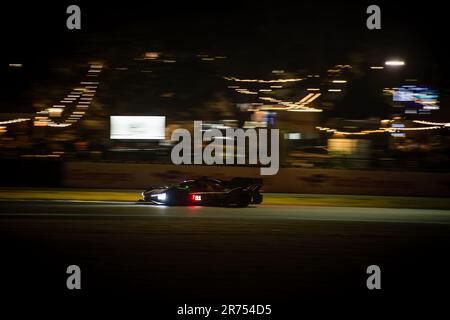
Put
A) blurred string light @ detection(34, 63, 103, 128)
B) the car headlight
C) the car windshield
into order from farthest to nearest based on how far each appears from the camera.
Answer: blurred string light @ detection(34, 63, 103, 128) → the car windshield → the car headlight

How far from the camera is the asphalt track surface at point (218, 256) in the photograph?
7805mm

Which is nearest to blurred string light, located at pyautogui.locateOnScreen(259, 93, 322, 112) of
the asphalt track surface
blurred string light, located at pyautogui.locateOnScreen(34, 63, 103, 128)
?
blurred string light, located at pyautogui.locateOnScreen(34, 63, 103, 128)

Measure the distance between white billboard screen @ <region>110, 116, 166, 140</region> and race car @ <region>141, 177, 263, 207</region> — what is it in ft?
42.3

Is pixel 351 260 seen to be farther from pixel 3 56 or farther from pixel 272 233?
pixel 3 56

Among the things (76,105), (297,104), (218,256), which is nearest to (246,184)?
(218,256)

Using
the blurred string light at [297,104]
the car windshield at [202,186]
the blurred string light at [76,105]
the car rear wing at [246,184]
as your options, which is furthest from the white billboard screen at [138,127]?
the car rear wing at [246,184]

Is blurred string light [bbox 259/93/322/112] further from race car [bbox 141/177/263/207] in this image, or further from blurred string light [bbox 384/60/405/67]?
race car [bbox 141/177/263/207]

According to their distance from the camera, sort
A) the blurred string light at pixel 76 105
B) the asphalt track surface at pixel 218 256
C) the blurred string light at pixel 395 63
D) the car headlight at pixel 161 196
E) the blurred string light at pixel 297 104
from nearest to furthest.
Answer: the asphalt track surface at pixel 218 256 → the car headlight at pixel 161 196 → the blurred string light at pixel 297 104 → the blurred string light at pixel 76 105 → the blurred string light at pixel 395 63

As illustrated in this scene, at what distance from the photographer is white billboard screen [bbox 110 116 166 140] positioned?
31.0 m

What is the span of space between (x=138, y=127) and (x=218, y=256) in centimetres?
2177

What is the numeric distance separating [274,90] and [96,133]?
368 inches

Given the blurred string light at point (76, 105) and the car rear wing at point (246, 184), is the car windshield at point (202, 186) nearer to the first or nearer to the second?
the car rear wing at point (246, 184)

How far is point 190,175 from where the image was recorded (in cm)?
2536

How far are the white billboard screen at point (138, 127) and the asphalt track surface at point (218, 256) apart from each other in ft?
48.8
